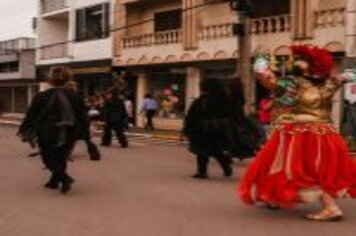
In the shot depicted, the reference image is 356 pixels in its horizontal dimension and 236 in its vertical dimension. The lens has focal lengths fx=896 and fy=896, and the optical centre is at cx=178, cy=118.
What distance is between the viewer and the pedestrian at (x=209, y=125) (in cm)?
1319

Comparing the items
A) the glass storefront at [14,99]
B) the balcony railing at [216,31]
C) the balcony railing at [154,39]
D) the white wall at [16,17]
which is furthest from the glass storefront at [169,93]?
the glass storefront at [14,99]

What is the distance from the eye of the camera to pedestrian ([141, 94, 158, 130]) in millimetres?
33625

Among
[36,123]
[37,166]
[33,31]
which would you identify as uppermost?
[33,31]

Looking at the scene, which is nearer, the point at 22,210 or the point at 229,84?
the point at 22,210

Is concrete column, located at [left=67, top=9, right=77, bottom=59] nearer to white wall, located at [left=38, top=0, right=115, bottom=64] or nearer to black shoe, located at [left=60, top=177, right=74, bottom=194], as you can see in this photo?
white wall, located at [left=38, top=0, right=115, bottom=64]

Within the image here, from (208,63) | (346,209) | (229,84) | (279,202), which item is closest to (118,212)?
(279,202)

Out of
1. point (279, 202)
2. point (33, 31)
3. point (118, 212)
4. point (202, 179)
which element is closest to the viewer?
point (279, 202)

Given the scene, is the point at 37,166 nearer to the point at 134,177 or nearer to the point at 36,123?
the point at 134,177

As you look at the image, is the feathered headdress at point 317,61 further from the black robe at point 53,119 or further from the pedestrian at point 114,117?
the pedestrian at point 114,117

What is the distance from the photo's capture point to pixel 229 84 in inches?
566

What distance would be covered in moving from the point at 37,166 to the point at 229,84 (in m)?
3.59

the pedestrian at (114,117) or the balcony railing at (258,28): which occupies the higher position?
the balcony railing at (258,28)

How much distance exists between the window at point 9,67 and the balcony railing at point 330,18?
83.3ft

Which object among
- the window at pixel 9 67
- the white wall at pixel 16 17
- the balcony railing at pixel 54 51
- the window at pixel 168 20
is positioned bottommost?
the window at pixel 9 67
